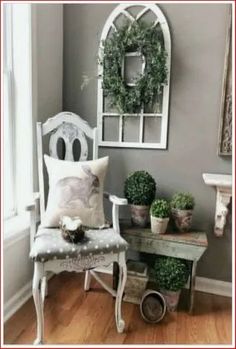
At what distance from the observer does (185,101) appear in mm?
2008

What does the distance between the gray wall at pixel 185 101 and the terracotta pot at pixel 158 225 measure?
12.5 inches

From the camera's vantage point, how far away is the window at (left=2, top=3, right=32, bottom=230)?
5.89 ft

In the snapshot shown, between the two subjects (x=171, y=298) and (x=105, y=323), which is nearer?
(x=105, y=323)

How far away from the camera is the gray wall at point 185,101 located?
75.9 inches

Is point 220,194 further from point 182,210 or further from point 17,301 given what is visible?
Answer: point 17,301

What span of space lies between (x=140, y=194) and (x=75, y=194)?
1.44 ft

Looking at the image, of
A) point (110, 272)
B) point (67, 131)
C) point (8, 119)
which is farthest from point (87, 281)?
point (8, 119)

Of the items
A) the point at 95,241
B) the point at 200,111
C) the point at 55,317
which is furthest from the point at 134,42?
the point at 55,317

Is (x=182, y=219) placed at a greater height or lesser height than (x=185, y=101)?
lesser

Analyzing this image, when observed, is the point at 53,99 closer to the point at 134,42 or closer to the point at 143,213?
the point at 134,42

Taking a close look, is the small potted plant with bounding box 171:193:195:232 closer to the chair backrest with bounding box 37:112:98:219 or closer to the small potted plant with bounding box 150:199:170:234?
the small potted plant with bounding box 150:199:170:234

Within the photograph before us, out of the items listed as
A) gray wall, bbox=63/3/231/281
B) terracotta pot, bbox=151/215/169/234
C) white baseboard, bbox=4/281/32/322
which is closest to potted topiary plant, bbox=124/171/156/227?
terracotta pot, bbox=151/215/169/234

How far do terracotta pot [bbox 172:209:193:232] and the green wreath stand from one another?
0.76 metres

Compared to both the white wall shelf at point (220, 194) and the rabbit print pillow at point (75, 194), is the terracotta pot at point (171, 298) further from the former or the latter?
the rabbit print pillow at point (75, 194)
